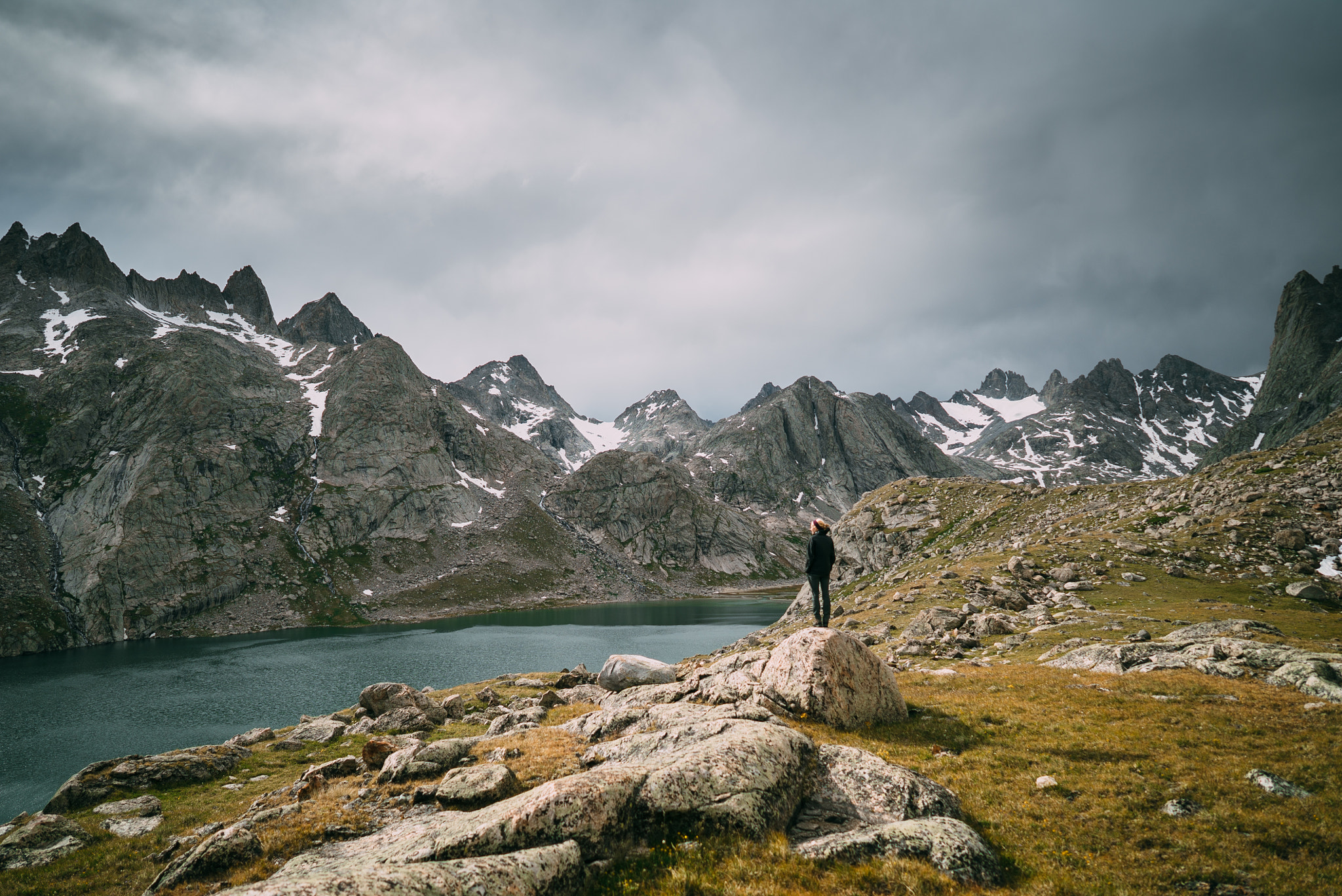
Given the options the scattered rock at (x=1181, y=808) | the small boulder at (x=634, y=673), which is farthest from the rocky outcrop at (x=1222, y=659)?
the small boulder at (x=634, y=673)

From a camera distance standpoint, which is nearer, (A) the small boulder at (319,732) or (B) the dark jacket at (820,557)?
(B) the dark jacket at (820,557)

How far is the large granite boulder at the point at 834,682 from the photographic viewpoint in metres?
18.6

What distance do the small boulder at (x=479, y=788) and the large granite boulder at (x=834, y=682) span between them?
9.43m

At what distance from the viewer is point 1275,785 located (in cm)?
1213

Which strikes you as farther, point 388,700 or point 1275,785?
point 388,700

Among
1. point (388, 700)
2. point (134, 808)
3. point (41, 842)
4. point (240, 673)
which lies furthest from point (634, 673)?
point (240, 673)

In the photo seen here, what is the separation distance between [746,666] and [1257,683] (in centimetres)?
1818

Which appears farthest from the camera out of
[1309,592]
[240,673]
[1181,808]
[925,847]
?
[240,673]

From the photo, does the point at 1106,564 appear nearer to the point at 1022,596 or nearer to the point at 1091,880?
the point at 1022,596

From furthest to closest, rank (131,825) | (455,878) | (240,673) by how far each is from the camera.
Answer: (240,673) → (131,825) → (455,878)

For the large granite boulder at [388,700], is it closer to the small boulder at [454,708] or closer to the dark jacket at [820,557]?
the small boulder at [454,708]

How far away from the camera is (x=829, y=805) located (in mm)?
13234

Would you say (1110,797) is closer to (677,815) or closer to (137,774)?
(677,815)

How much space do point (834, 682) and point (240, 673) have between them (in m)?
110
